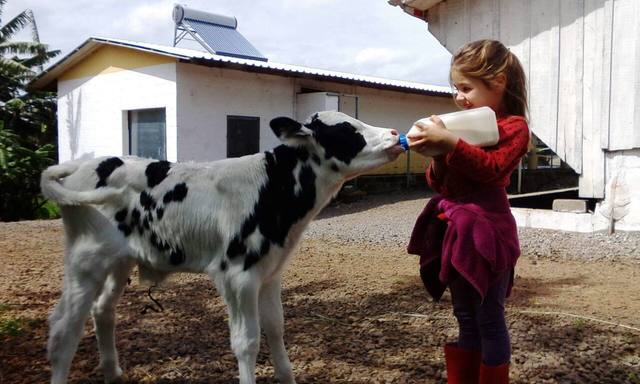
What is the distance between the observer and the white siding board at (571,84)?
7.93 metres

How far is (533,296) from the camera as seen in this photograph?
490 cm

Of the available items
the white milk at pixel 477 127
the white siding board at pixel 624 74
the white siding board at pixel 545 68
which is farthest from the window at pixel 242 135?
the white milk at pixel 477 127

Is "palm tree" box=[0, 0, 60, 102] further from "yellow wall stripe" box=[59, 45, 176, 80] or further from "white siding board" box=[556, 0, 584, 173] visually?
"white siding board" box=[556, 0, 584, 173]

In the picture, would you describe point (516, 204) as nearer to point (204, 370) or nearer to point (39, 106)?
point (204, 370)

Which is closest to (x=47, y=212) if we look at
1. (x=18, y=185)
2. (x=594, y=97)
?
(x=18, y=185)

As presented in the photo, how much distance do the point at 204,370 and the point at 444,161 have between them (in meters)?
1.89

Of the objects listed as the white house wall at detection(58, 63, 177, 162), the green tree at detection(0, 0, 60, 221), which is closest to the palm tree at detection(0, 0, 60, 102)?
the green tree at detection(0, 0, 60, 221)

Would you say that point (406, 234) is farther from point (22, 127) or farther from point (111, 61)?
point (22, 127)

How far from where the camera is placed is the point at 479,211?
245 centimetres

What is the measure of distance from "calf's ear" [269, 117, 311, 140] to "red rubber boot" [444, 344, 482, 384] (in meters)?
1.22

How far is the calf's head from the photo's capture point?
2.58 m

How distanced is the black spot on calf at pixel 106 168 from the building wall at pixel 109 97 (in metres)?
8.70

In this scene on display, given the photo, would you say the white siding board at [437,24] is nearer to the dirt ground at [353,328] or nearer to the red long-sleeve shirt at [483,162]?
the dirt ground at [353,328]

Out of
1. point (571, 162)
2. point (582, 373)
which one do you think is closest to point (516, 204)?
point (571, 162)
